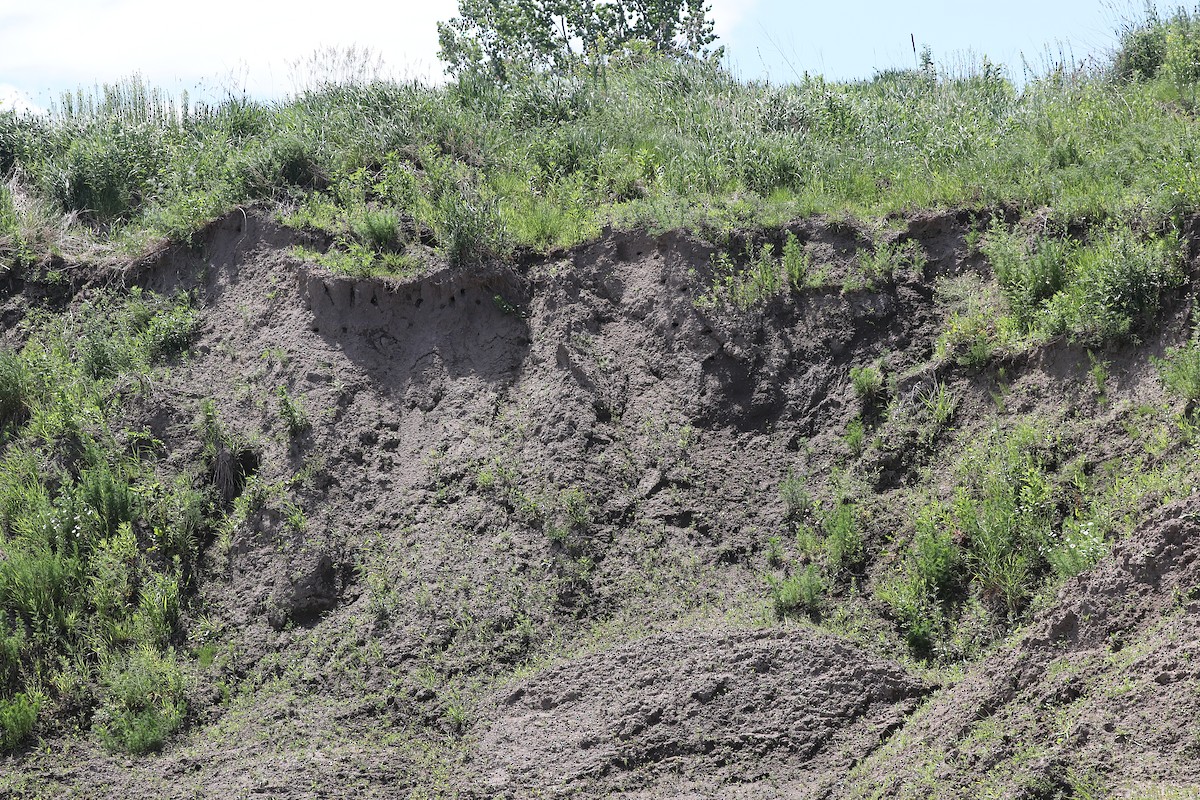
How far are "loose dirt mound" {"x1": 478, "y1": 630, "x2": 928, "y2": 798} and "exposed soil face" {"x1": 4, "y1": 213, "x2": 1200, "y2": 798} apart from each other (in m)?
0.02

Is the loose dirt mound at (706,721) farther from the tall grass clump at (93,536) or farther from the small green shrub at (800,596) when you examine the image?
the tall grass clump at (93,536)

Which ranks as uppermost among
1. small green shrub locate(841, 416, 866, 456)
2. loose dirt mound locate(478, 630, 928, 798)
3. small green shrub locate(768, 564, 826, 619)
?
small green shrub locate(841, 416, 866, 456)

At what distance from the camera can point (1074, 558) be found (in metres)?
6.84

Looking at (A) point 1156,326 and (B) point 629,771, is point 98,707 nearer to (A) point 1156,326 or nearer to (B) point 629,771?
(B) point 629,771

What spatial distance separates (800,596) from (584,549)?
1720mm

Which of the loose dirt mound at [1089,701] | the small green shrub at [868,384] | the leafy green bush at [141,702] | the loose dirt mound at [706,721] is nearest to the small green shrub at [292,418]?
the leafy green bush at [141,702]

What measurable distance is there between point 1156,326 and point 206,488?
7.67 meters

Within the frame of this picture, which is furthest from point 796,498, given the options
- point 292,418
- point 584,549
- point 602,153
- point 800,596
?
point 602,153

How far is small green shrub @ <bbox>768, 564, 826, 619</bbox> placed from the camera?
304 inches

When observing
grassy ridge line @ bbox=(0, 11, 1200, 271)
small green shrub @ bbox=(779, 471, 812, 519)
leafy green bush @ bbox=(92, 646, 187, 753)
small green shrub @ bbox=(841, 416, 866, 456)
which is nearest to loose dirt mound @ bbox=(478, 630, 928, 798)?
small green shrub @ bbox=(779, 471, 812, 519)

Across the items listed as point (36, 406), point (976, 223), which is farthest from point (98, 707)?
point (976, 223)

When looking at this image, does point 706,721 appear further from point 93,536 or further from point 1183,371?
point 93,536

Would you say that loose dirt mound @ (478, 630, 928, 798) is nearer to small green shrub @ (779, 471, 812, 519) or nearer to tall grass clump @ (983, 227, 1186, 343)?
small green shrub @ (779, 471, 812, 519)

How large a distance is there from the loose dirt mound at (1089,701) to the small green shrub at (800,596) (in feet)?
4.20
